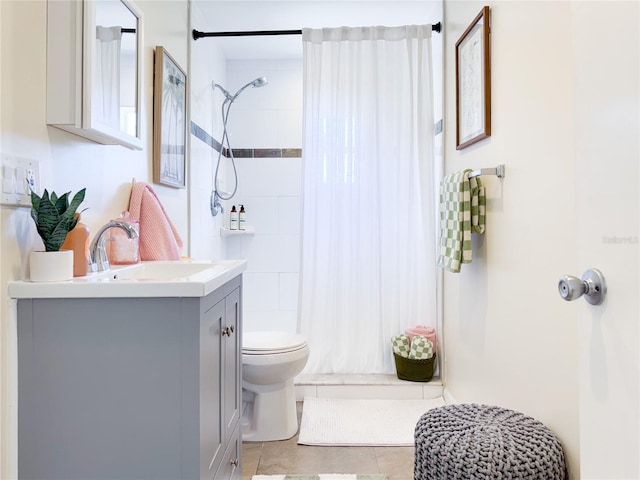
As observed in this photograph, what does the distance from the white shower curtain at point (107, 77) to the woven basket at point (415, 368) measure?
196 centimetres

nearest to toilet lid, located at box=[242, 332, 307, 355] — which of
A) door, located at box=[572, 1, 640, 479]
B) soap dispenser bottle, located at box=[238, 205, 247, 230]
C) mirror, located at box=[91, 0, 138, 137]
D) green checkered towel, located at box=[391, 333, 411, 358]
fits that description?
green checkered towel, located at box=[391, 333, 411, 358]

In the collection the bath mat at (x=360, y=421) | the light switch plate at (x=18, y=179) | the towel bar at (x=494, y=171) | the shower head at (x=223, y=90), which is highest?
the shower head at (x=223, y=90)

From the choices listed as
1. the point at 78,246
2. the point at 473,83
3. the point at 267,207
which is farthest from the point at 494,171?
the point at 267,207

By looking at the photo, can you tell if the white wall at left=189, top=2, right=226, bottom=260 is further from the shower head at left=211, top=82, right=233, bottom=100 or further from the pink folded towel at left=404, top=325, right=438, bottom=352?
the pink folded towel at left=404, top=325, right=438, bottom=352

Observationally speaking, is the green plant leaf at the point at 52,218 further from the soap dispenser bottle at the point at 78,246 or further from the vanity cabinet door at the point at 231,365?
the vanity cabinet door at the point at 231,365

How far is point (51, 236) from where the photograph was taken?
109cm

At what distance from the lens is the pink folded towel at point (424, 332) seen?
8.56 ft

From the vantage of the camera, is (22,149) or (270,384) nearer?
(22,149)

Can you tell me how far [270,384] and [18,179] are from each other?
1.46 m

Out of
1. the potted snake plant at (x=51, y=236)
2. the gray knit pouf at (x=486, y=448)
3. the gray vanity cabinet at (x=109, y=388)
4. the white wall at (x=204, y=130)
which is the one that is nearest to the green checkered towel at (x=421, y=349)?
the gray knit pouf at (x=486, y=448)

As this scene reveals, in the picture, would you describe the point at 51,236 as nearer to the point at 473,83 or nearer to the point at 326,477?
the point at 326,477

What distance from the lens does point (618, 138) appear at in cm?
65

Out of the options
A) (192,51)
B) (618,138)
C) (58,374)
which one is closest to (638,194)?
(618,138)

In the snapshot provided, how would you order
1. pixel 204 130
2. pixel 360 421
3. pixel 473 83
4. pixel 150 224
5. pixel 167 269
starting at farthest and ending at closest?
pixel 204 130, pixel 360 421, pixel 473 83, pixel 150 224, pixel 167 269
